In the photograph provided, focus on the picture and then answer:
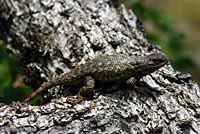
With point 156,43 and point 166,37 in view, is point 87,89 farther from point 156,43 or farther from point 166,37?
point 166,37

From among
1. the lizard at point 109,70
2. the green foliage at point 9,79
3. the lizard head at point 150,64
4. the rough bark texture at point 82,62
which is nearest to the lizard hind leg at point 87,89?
the lizard at point 109,70

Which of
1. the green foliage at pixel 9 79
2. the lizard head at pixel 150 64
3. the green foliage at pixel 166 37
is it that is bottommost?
the lizard head at pixel 150 64

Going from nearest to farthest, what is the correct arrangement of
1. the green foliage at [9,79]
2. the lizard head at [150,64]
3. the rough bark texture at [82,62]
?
the rough bark texture at [82,62], the lizard head at [150,64], the green foliage at [9,79]

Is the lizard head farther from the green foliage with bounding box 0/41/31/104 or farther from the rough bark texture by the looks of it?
the green foliage with bounding box 0/41/31/104

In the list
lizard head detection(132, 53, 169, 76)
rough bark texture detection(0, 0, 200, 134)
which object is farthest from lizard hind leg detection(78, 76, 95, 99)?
lizard head detection(132, 53, 169, 76)

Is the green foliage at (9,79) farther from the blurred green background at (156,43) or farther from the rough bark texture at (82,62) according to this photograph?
the rough bark texture at (82,62)

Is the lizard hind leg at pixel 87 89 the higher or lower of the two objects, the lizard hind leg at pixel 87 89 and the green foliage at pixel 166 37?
the lower
